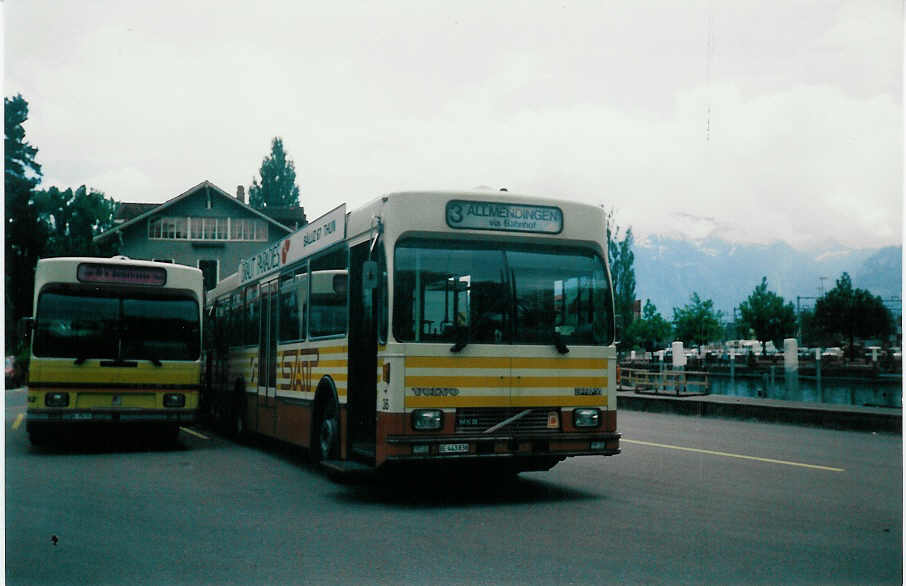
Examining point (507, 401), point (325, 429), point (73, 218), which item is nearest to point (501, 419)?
point (507, 401)

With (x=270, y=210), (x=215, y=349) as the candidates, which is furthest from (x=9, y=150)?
(x=270, y=210)

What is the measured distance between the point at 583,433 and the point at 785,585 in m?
3.54

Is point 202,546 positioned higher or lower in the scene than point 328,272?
lower

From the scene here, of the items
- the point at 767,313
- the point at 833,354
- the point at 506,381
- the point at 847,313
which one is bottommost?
the point at 506,381

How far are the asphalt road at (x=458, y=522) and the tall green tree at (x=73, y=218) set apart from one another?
3.21m

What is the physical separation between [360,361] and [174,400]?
507 centimetres

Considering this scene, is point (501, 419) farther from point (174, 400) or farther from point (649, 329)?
point (649, 329)

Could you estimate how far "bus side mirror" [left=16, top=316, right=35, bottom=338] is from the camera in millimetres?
13586

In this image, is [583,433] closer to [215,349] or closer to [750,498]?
[750,498]

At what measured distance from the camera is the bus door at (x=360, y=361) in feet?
32.6

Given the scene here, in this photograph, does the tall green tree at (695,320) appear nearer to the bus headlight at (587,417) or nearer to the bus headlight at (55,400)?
the bus headlight at (55,400)

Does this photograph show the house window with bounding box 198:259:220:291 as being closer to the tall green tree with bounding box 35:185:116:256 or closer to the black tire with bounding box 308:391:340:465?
the tall green tree with bounding box 35:185:116:256

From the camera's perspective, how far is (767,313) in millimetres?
92812

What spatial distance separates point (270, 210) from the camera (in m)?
46.3
